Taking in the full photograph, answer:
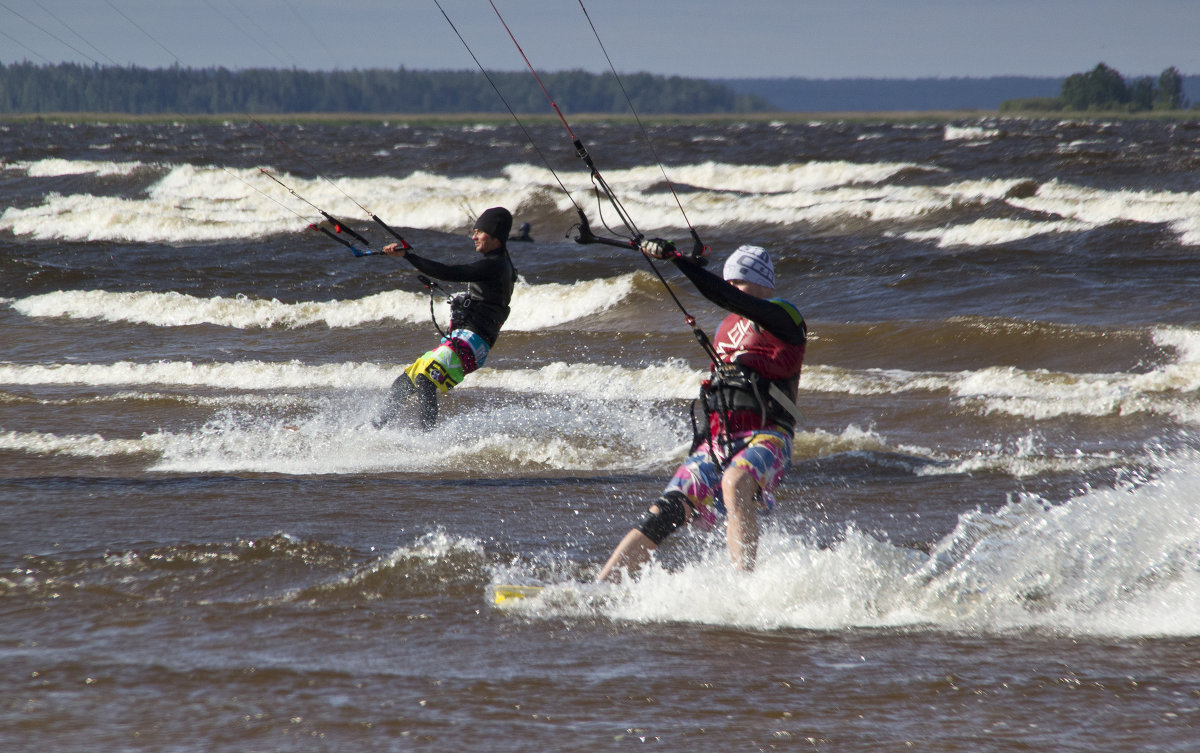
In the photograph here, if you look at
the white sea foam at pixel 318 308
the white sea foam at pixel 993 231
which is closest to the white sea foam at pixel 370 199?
the white sea foam at pixel 993 231

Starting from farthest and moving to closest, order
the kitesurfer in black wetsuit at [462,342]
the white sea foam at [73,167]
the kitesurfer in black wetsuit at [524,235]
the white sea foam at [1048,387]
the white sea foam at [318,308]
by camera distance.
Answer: the white sea foam at [73,167]
the white sea foam at [318,308]
the white sea foam at [1048,387]
the kitesurfer in black wetsuit at [524,235]
the kitesurfer in black wetsuit at [462,342]

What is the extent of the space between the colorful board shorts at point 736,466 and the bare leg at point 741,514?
54mm

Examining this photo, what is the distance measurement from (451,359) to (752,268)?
3.79 metres

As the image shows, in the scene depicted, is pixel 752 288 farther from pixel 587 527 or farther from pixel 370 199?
pixel 370 199

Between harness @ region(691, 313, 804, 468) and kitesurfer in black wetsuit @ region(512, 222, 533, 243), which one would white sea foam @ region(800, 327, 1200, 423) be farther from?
harness @ region(691, 313, 804, 468)

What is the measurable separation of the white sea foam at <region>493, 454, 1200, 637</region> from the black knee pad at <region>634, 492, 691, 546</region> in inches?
7.3

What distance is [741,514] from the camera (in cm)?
468

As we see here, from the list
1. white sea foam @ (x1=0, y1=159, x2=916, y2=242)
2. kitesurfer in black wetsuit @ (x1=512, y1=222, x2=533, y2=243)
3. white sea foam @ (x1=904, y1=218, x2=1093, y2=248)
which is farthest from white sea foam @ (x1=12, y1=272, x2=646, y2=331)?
white sea foam @ (x1=0, y1=159, x2=916, y2=242)

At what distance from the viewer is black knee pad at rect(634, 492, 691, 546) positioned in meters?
4.77

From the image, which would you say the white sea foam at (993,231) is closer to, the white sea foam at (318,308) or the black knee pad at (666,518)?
the white sea foam at (318,308)

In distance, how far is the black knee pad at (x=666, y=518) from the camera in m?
4.77

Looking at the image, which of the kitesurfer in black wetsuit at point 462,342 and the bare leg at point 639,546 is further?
the kitesurfer in black wetsuit at point 462,342

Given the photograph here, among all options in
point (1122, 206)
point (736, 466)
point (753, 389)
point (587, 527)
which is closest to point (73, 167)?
point (1122, 206)

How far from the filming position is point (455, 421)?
9219mm
